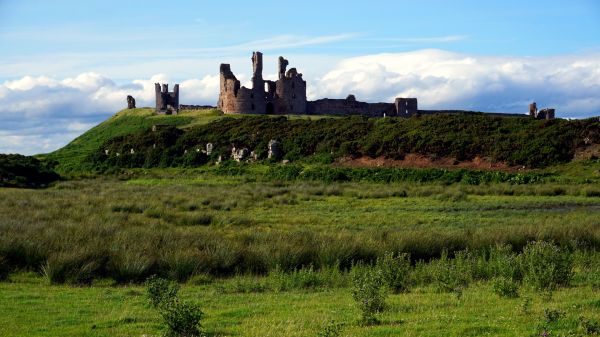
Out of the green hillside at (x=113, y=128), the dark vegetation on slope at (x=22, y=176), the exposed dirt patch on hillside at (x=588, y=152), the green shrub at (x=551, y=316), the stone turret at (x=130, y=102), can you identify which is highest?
the stone turret at (x=130, y=102)

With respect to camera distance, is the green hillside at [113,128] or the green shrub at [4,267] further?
the green hillside at [113,128]

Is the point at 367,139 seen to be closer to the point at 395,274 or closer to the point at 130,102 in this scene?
the point at 395,274

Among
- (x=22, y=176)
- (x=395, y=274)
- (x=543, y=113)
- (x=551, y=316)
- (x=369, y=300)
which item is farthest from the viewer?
(x=543, y=113)

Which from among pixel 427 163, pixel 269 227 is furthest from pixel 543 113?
pixel 269 227

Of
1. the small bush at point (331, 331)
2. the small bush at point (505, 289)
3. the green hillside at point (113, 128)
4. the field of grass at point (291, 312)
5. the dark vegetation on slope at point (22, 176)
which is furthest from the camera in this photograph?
the green hillside at point (113, 128)

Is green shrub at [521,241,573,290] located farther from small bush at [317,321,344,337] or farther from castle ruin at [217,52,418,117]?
castle ruin at [217,52,418,117]

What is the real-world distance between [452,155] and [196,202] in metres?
24.9

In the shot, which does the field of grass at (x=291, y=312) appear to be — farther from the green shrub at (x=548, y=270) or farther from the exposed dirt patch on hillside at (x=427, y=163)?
the exposed dirt patch on hillside at (x=427, y=163)

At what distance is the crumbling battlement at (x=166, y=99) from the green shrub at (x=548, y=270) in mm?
83108

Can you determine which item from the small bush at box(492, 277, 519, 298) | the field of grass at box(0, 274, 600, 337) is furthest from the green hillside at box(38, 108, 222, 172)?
the small bush at box(492, 277, 519, 298)

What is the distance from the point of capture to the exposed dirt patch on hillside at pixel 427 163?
47.6 m

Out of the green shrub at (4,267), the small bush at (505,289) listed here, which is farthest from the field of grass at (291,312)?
the green shrub at (4,267)

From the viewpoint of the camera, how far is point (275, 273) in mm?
13953

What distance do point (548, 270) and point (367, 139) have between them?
45.4m
